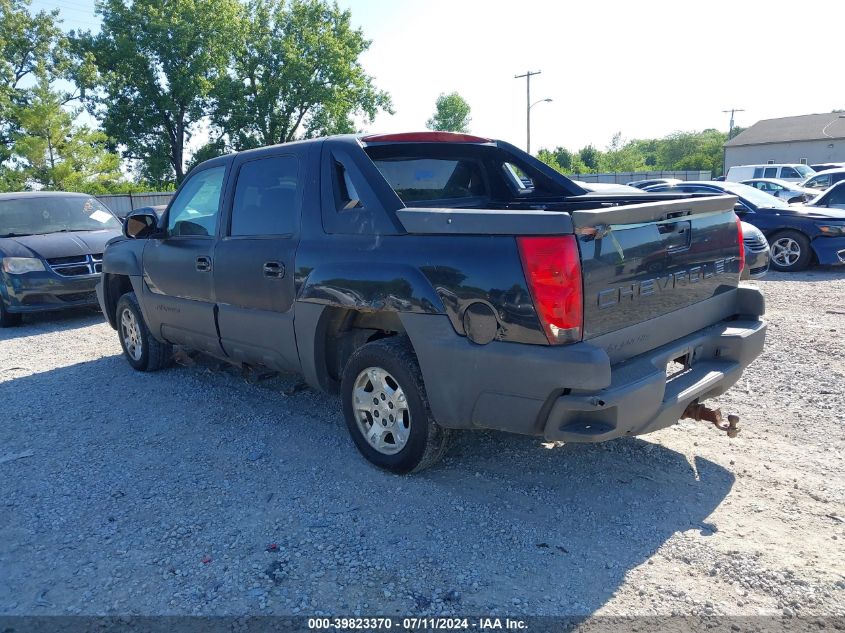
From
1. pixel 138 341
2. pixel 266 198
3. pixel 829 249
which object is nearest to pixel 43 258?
pixel 138 341

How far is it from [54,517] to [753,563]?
354cm

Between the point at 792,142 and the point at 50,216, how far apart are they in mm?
58943

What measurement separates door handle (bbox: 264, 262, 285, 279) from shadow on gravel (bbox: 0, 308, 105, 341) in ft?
19.3

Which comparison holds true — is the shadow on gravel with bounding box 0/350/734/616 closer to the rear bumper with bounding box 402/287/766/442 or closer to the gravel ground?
the gravel ground

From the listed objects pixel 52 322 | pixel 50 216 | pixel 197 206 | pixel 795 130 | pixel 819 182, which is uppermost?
pixel 795 130

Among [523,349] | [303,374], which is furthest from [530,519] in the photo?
[303,374]

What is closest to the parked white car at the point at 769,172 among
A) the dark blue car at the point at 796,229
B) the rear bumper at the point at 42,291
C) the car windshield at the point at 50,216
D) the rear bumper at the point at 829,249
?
the dark blue car at the point at 796,229

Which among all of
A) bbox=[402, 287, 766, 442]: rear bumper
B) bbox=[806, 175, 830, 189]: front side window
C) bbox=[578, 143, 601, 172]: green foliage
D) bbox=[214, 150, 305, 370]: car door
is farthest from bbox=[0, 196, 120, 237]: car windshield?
bbox=[578, 143, 601, 172]: green foliage

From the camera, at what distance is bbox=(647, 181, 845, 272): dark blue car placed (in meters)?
10.7

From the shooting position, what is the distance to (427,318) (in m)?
3.35

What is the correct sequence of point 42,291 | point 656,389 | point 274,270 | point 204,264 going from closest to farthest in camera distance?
point 656,389
point 274,270
point 204,264
point 42,291

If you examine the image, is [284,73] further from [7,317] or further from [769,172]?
[7,317]

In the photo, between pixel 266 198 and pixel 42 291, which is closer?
pixel 266 198

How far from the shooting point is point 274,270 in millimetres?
4270
